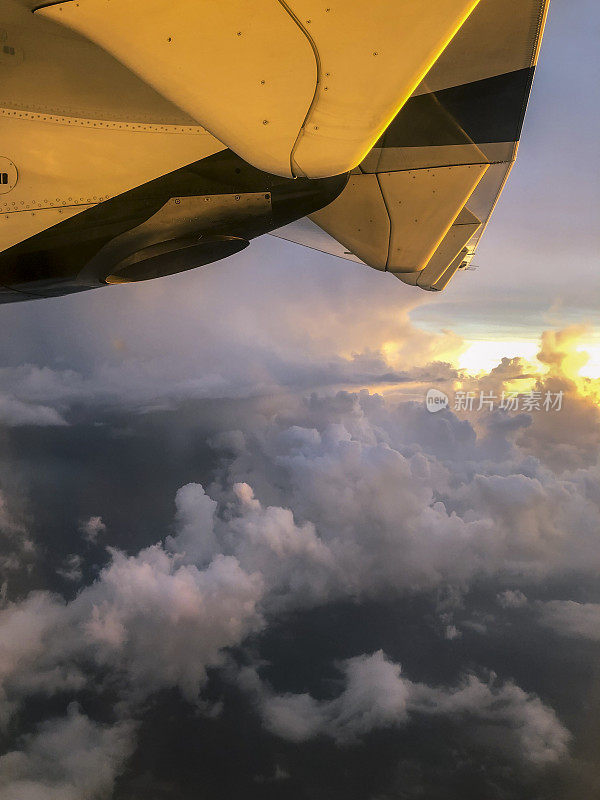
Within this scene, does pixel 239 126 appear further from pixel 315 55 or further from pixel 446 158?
pixel 446 158

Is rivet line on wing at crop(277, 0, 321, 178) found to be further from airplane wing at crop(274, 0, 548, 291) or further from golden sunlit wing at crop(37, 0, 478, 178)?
airplane wing at crop(274, 0, 548, 291)

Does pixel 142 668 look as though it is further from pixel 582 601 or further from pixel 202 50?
pixel 202 50

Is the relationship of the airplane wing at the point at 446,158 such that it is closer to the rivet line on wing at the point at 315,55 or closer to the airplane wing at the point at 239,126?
the airplane wing at the point at 239,126

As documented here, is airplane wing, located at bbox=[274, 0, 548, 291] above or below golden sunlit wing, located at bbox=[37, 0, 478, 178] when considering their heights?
above

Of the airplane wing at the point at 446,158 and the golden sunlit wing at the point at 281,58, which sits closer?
the golden sunlit wing at the point at 281,58

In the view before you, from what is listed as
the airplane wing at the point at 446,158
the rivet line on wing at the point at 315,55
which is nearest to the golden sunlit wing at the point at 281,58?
the rivet line on wing at the point at 315,55

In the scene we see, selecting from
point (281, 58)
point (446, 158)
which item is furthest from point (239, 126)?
point (446, 158)

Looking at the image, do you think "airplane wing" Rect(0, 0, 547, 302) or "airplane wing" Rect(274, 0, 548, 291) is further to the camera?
"airplane wing" Rect(274, 0, 548, 291)

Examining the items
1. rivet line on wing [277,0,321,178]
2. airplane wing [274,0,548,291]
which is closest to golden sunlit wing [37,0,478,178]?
rivet line on wing [277,0,321,178]
